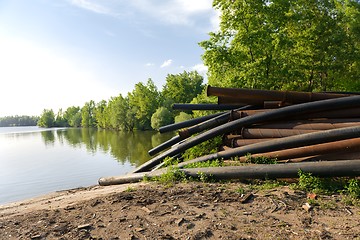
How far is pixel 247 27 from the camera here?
16656 millimetres

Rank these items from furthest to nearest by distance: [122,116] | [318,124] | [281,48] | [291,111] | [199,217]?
[122,116] < [281,48] < [291,111] < [318,124] < [199,217]

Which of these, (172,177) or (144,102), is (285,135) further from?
(144,102)

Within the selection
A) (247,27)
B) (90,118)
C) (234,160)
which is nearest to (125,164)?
(247,27)

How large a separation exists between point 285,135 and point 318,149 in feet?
3.58

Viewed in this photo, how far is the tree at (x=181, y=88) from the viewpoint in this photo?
6875 centimetres

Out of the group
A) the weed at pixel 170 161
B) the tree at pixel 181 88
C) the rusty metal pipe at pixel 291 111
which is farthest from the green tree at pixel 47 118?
the rusty metal pipe at pixel 291 111

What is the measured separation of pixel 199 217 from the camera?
4.32m

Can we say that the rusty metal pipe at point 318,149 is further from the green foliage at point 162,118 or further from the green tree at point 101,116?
the green tree at point 101,116

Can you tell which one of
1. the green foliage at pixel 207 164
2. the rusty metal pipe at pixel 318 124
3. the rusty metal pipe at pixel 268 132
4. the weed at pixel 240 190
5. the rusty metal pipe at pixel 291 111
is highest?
the rusty metal pipe at pixel 291 111

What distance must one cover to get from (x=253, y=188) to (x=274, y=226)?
1.46 metres

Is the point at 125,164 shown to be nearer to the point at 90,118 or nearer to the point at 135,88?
the point at 135,88

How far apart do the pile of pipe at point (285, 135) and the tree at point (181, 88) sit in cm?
5963

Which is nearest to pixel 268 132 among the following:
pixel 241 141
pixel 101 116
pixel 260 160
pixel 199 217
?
pixel 241 141

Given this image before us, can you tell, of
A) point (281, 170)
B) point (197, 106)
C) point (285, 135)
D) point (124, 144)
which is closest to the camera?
point (281, 170)
